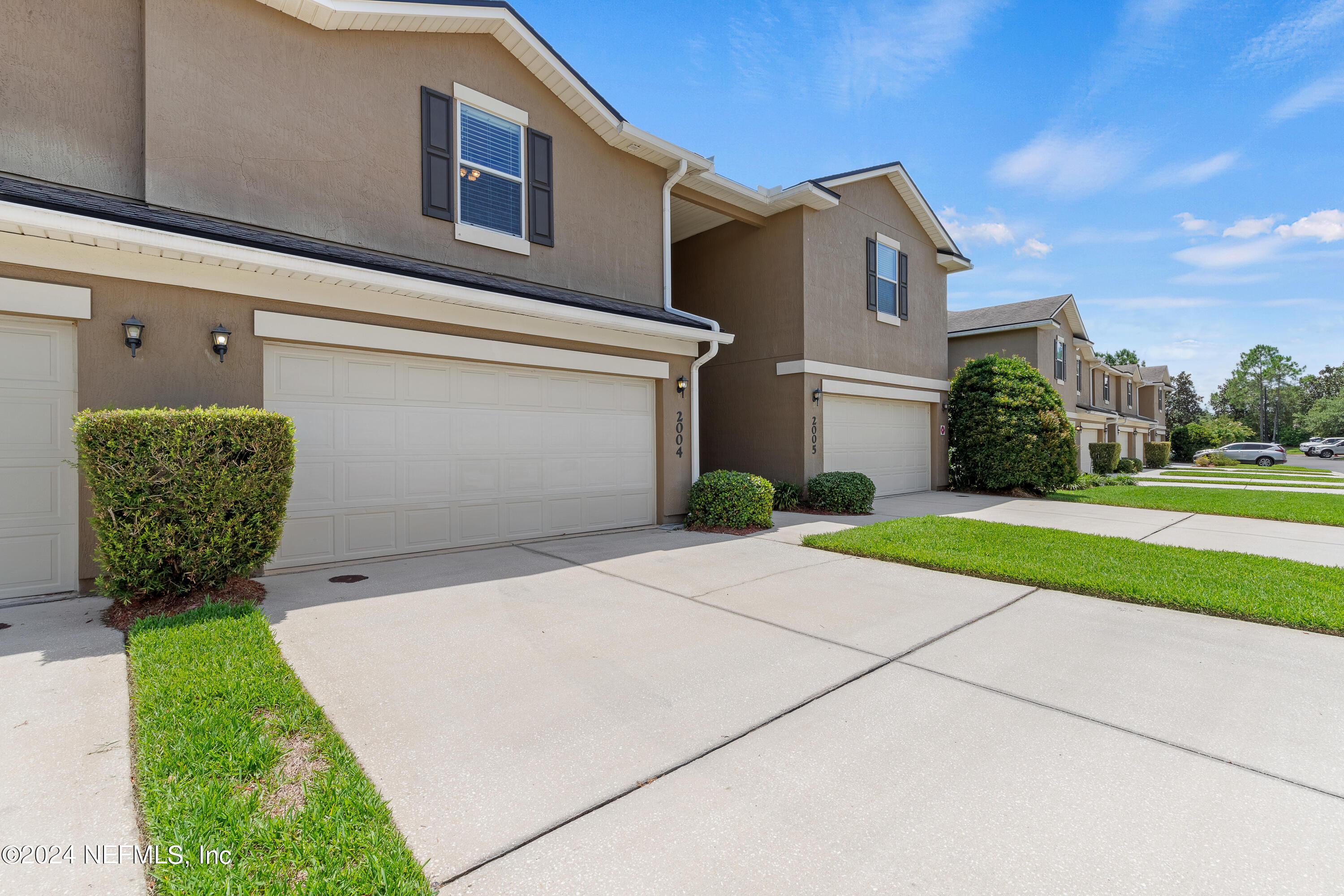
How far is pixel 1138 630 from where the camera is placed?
4.52 meters

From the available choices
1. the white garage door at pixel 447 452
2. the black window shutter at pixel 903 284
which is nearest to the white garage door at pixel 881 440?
the black window shutter at pixel 903 284

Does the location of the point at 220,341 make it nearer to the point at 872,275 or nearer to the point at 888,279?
the point at 872,275

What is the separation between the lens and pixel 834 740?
2.88m

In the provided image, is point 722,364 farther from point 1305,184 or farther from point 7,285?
point 1305,184

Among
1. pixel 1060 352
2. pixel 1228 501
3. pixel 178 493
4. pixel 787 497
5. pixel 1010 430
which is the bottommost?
pixel 1228 501

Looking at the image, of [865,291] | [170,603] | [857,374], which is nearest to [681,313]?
[857,374]

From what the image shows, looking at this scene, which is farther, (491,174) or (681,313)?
(681,313)

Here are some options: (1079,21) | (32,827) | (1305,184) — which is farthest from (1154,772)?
(1305,184)

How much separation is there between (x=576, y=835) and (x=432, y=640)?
2.41 meters

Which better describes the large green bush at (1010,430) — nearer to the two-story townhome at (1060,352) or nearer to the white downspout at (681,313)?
the two-story townhome at (1060,352)

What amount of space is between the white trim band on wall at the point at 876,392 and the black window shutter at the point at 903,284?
1.80 metres

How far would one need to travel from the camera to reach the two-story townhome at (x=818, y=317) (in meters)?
11.5

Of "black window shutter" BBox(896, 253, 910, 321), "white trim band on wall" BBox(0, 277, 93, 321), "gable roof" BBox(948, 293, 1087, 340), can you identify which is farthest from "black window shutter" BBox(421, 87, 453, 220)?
"gable roof" BBox(948, 293, 1087, 340)

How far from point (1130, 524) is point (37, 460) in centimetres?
1378
